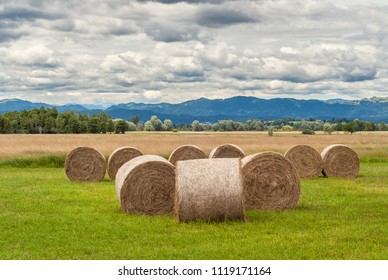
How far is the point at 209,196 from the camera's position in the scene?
499 inches

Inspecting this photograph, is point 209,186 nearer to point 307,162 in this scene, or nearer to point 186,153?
point 186,153

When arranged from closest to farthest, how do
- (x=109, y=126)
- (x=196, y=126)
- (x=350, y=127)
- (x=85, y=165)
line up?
(x=85, y=165)
(x=109, y=126)
(x=350, y=127)
(x=196, y=126)

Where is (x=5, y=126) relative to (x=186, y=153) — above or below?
above

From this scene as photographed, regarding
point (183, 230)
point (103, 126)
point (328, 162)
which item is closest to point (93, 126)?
point (103, 126)

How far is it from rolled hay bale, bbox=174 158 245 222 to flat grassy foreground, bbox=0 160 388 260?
0.86 feet

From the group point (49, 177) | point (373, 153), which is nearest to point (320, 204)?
point (49, 177)

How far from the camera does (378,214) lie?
46.2ft

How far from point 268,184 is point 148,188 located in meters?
2.90

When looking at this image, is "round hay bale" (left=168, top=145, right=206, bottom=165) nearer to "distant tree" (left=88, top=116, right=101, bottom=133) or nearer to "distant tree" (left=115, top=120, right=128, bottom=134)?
"distant tree" (left=88, top=116, right=101, bottom=133)

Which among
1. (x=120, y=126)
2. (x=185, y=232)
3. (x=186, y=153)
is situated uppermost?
(x=120, y=126)

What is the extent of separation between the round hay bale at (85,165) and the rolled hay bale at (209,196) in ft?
37.5

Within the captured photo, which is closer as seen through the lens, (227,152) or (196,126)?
(227,152)

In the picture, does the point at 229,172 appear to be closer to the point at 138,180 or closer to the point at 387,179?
the point at 138,180

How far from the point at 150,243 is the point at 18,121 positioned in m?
101
